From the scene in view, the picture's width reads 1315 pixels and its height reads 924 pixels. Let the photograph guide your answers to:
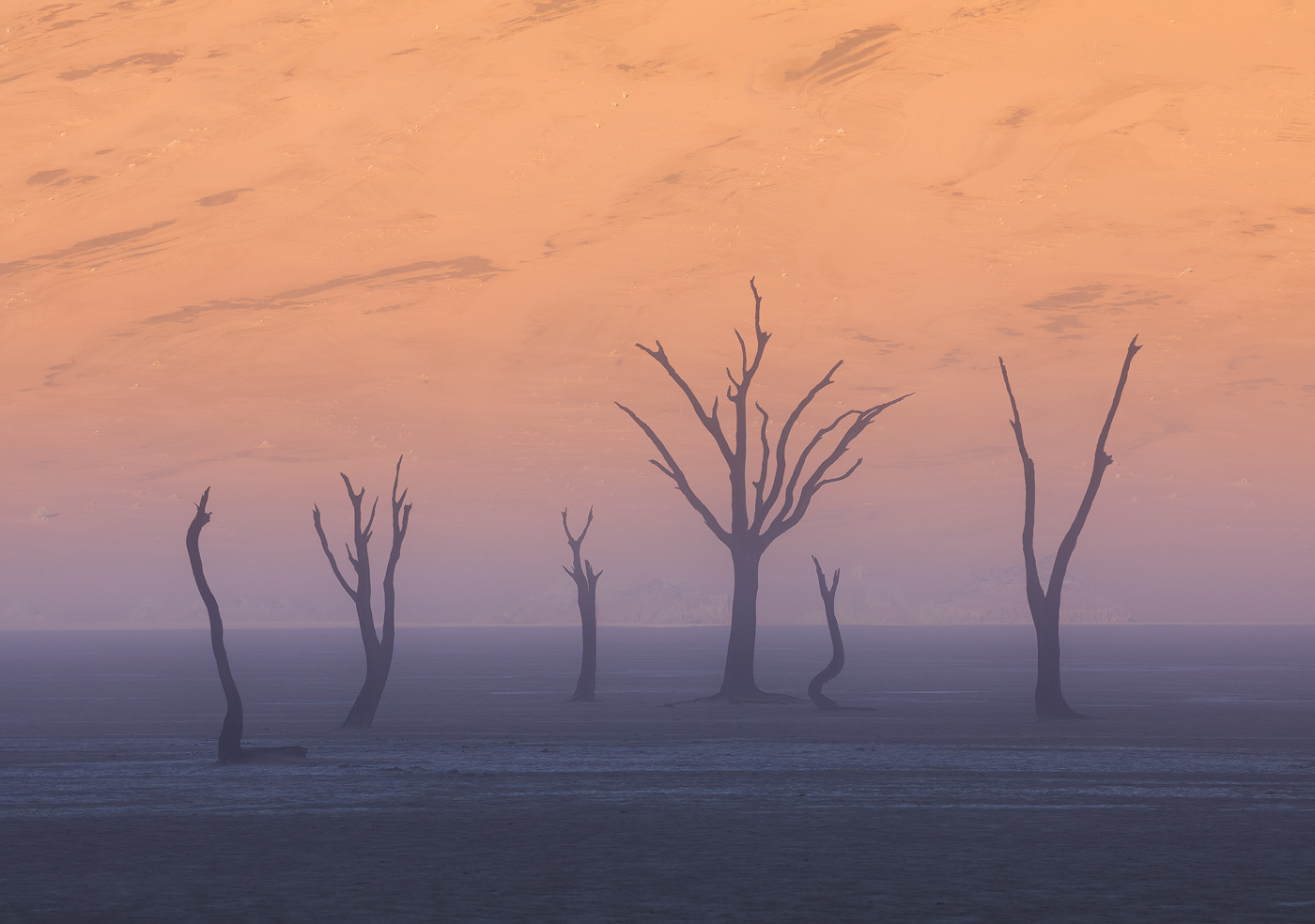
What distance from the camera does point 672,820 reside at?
59.5 ft

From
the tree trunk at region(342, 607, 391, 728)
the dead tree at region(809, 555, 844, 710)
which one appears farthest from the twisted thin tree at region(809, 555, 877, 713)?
the tree trunk at region(342, 607, 391, 728)

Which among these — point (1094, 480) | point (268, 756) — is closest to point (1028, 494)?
point (1094, 480)

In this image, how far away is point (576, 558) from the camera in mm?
49406

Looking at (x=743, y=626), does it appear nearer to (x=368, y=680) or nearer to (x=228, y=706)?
(x=368, y=680)

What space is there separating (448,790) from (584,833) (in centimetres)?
534

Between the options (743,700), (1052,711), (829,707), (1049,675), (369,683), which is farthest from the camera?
(743,700)

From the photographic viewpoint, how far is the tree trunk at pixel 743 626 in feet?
150

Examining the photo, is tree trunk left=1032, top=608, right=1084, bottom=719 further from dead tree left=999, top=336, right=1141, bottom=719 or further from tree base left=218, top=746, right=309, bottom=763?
tree base left=218, top=746, right=309, bottom=763

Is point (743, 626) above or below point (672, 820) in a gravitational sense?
above

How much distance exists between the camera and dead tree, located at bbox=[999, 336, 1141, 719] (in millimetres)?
38500

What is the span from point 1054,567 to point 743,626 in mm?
10279

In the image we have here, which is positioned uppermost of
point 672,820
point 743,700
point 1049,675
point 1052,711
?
point 1049,675

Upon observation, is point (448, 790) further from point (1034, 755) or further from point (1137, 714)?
point (1137, 714)

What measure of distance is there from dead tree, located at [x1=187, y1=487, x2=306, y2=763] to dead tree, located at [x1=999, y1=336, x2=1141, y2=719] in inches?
762
